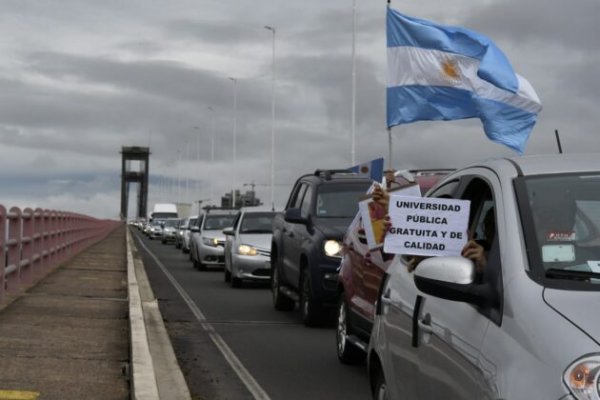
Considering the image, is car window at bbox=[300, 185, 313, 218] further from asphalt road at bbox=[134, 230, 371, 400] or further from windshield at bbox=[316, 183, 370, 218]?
asphalt road at bbox=[134, 230, 371, 400]

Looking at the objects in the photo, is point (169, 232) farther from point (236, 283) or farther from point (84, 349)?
point (84, 349)

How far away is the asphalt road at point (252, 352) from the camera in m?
8.45

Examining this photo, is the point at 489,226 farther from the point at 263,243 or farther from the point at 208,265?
the point at 208,265

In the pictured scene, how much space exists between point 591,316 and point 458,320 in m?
0.84

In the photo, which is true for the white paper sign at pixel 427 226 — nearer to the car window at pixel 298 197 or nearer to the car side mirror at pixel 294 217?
the car side mirror at pixel 294 217

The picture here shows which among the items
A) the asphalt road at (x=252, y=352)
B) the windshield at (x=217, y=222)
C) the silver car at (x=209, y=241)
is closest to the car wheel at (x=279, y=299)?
the asphalt road at (x=252, y=352)

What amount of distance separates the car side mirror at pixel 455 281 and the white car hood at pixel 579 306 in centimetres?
33

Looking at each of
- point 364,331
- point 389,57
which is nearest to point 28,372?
point 364,331

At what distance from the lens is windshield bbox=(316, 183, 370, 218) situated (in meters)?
12.9

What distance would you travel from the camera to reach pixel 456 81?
13.1 meters

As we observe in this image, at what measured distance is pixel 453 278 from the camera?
376cm

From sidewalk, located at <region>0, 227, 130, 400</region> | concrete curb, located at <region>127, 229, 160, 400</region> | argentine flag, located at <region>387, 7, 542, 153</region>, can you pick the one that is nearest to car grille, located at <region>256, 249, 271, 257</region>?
sidewalk, located at <region>0, 227, 130, 400</region>

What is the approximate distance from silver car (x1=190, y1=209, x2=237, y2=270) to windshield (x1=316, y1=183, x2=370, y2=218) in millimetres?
14451

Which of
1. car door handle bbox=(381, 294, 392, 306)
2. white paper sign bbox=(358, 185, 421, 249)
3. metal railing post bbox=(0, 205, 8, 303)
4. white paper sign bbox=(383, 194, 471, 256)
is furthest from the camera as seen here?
metal railing post bbox=(0, 205, 8, 303)
